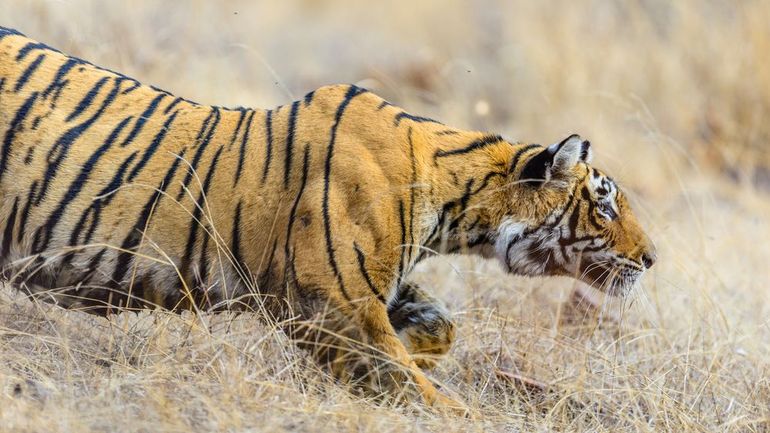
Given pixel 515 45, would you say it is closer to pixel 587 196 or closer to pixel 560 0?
pixel 560 0

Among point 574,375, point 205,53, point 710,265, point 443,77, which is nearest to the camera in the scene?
point 574,375

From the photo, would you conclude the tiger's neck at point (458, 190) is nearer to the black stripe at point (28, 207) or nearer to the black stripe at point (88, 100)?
the black stripe at point (88, 100)

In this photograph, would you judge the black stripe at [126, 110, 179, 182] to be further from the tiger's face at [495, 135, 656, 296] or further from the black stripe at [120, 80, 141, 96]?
the tiger's face at [495, 135, 656, 296]

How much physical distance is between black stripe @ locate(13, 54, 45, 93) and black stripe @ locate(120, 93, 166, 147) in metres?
0.43

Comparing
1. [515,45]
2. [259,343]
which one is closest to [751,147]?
[515,45]

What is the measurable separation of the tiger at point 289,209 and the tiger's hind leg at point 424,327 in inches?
13.0

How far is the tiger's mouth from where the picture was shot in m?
4.17

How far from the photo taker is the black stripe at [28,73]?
4109mm

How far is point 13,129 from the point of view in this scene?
4.04 m

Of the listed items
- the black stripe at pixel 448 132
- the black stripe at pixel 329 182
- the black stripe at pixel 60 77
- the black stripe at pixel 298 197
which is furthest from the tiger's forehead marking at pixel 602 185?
the black stripe at pixel 60 77

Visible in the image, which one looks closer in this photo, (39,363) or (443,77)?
(39,363)

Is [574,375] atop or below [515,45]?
below

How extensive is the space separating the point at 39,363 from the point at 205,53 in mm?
5775

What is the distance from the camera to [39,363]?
12.2 feet
